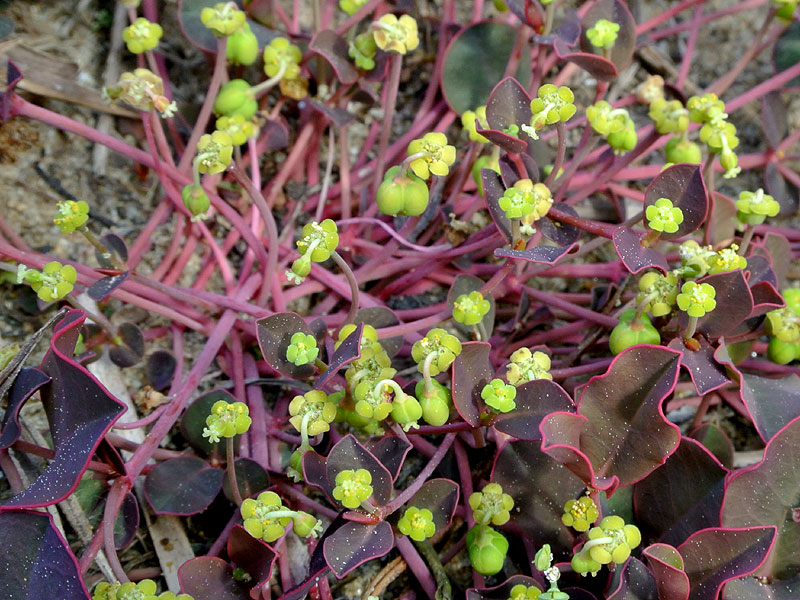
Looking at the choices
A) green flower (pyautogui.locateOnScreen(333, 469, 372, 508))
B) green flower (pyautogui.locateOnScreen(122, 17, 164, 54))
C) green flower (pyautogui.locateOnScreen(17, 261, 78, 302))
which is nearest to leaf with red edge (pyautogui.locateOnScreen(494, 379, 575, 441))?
green flower (pyautogui.locateOnScreen(333, 469, 372, 508))

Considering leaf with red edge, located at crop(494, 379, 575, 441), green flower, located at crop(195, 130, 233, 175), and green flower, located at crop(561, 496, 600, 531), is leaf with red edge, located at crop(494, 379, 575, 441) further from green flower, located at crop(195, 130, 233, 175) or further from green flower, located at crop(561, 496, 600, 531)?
green flower, located at crop(195, 130, 233, 175)

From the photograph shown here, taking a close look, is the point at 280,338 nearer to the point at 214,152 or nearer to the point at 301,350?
the point at 301,350

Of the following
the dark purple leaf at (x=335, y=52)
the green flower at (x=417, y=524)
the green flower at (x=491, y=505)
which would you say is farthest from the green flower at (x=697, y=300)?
the dark purple leaf at (x=335, y=52)

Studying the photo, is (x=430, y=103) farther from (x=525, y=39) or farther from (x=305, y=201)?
(x=305, y=201)

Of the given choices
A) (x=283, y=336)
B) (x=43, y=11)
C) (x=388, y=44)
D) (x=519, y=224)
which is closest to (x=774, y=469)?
(x=519, y=224)

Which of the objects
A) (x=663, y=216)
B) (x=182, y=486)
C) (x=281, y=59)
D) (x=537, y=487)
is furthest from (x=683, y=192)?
(x=182, y=486)

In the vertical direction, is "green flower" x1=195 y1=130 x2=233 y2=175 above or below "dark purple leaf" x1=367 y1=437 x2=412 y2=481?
above

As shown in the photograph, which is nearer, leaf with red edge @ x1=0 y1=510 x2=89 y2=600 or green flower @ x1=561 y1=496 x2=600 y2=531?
leaf with red edge @ x1=0 y1=510 x2=89 y2=600
